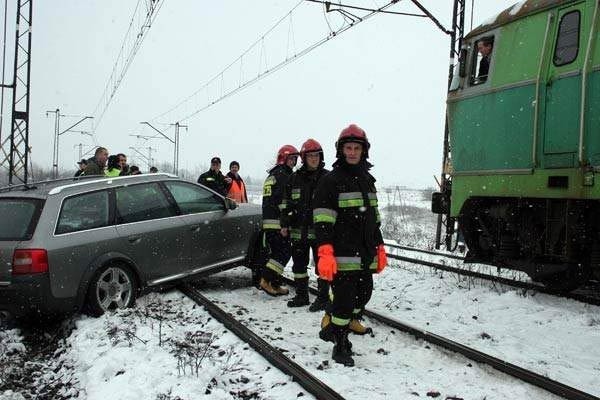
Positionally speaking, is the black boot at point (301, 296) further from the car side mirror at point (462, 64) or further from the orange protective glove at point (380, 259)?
the car side mirror at point (462, 64)

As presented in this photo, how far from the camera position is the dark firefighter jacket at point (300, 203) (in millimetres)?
6371

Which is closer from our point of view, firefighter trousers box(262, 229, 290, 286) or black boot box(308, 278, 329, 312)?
black boot box(308, 278, 329, 312)

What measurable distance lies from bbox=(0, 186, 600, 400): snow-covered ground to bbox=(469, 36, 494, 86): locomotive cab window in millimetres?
2942

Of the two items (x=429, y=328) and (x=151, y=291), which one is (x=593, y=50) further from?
(x=151, y=291)

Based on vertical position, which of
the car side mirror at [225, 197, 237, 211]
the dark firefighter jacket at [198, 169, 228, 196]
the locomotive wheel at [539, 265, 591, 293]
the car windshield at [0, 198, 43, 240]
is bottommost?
the locomotive wheel at [539, 265, 591, 293]

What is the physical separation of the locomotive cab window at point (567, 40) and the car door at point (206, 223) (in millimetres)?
4560

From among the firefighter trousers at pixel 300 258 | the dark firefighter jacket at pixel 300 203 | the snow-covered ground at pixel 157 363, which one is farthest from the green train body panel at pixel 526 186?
the snow-covered ground at pixel 157 363

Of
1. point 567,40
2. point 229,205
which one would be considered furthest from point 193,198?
point 567,40

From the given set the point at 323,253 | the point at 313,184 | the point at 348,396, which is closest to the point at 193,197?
the point at 313,184

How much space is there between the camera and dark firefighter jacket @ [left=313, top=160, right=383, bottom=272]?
4594 millimetres

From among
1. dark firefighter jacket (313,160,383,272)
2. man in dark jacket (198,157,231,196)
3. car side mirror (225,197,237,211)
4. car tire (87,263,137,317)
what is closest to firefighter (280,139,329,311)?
car side mirror (225,197,237,211)

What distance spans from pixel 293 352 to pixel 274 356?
33 cm

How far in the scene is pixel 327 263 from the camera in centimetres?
434

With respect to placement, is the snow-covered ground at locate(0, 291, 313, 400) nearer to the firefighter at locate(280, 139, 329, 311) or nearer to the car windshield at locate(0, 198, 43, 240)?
the car windshield at locate(0, 198, 43, 240)
